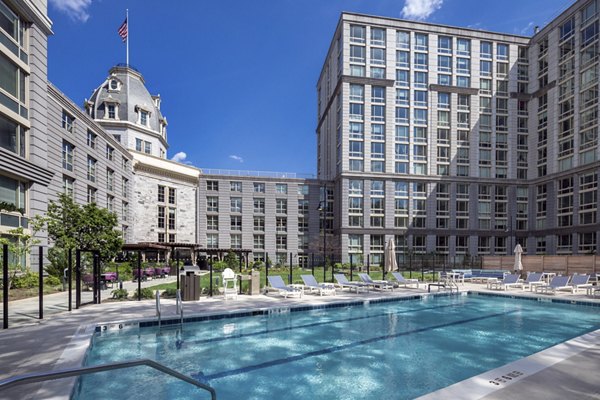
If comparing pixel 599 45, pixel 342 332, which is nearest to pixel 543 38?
pixel 599 45

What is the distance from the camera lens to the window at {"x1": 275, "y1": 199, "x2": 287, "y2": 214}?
5541 centimetres

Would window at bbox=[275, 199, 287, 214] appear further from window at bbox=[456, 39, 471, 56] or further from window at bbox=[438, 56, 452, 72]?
window at bbox=[456, 39, 471, 56]

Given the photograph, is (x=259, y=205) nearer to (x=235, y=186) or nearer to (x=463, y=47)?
(x=235, y=186)

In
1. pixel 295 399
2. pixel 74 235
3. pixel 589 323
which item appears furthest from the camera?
pixel 74 235

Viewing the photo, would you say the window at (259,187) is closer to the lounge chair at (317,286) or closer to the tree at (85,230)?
the tree at (85,230)

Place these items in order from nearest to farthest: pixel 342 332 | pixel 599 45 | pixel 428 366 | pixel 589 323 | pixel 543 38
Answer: pixel 428 366 → pixel 342 332 → pixel 589 323 → pixel 599 45 → pixel 543 38

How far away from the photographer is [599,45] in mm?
40375

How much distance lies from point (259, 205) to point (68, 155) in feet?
95.2

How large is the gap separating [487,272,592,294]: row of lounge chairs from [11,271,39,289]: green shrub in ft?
86.6

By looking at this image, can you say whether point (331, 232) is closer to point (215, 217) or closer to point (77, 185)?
point (215, 217)

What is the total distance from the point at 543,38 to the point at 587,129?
16661mm

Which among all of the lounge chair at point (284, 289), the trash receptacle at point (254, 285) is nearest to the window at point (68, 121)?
the trash receptacle at point (254, 285)

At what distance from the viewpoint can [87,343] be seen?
8.15 meters

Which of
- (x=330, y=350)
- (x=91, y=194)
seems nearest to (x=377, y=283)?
(x=330, y=350)
